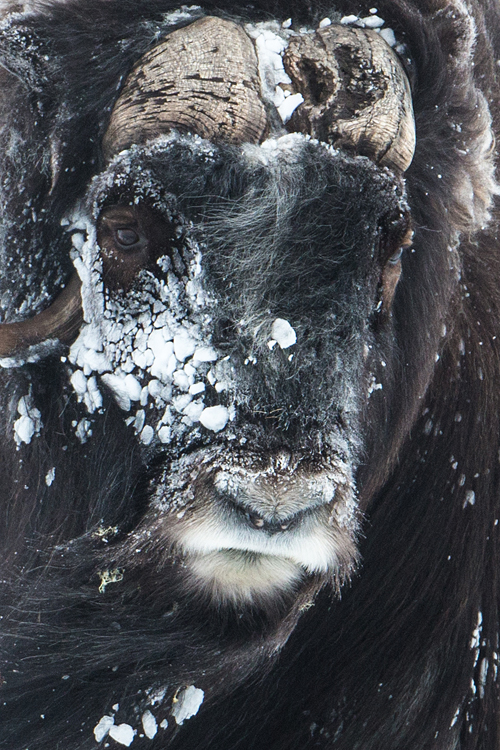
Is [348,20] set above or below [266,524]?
above

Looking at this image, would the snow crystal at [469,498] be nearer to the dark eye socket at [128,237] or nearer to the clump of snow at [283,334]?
the clump of snow at [283,334]

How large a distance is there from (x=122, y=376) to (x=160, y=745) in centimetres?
151

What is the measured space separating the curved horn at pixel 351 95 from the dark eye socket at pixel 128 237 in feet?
1.85

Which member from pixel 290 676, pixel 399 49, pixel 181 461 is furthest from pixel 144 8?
pixel 290 676

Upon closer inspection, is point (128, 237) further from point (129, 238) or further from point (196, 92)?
point (196, 92)

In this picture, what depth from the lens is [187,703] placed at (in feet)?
9.46

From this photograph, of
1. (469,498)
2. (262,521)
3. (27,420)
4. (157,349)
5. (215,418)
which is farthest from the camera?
(469,498)

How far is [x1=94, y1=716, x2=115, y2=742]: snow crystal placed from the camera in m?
2.81

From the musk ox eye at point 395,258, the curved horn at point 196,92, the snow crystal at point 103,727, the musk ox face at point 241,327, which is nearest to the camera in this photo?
the musk ox face at point 241,327

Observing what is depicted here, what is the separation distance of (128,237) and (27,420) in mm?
809

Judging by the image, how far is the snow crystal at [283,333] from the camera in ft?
7.11

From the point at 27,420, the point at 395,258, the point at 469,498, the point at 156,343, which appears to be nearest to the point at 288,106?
the point at 395,258

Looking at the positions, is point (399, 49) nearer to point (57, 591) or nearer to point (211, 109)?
point (211, 109)

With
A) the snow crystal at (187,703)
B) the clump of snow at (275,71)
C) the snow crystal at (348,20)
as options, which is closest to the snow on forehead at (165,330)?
the clump of snow at (275,71)
